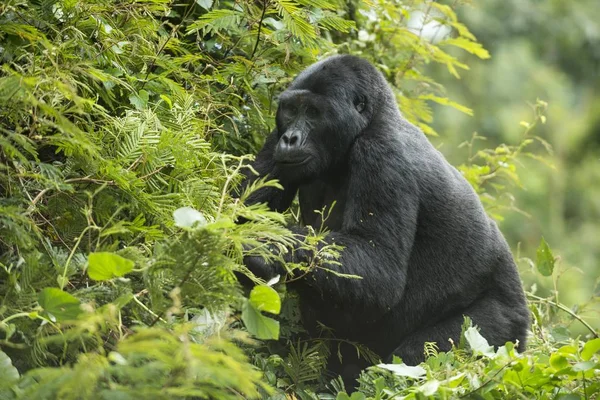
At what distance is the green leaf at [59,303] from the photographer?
2.14m

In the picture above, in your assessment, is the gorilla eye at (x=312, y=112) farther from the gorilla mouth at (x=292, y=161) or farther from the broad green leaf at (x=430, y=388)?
the broad green leaf at (x=430, y=388)

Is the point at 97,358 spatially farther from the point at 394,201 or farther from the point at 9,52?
the point at 394,201

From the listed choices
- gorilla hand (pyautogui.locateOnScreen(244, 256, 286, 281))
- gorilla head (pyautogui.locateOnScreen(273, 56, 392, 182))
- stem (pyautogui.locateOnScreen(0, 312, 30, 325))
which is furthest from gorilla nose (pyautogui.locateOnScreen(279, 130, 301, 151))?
stem (pyautogui.locateOnScreen(0, 312, 30, 325))

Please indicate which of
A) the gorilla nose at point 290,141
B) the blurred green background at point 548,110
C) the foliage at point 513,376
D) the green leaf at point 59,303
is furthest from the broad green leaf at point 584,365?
the blurred green background at point 548,110

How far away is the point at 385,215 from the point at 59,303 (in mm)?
1773

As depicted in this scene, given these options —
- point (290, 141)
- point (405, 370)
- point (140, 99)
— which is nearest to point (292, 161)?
point (290, 141)

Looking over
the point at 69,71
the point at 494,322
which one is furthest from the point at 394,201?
the point at 69,71

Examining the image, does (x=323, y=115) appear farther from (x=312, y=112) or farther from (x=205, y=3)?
(x=205, y=3)

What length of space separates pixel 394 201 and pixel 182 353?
194 cm

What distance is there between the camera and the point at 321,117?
3.85 m

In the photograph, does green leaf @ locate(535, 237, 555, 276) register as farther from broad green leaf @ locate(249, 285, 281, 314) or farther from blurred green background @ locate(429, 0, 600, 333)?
blurred green background @ locate(429, 0, 600, 333)

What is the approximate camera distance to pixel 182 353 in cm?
185

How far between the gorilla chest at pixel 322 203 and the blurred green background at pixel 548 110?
652 centimetres

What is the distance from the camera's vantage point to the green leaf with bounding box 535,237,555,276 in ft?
13.2
